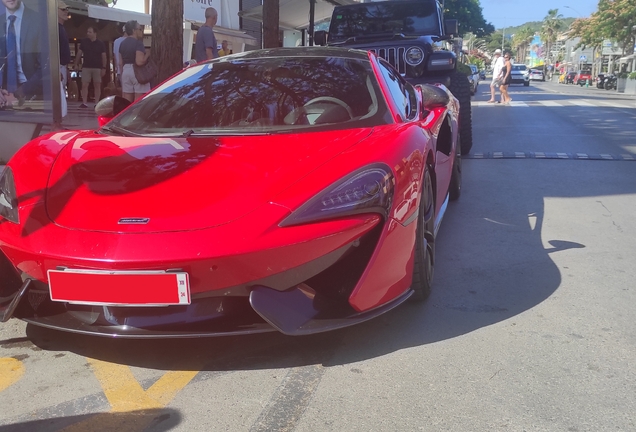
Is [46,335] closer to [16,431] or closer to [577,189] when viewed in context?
[16,431]

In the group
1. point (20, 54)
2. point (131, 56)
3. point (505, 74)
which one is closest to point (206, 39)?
point (131, 56)

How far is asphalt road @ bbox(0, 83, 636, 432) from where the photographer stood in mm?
2322

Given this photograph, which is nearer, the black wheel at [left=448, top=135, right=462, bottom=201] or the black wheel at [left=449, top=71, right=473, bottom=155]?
the black wheel at [left=448, top=135, right=462, bottom=201]

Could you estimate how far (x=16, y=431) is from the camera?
2.24 meters

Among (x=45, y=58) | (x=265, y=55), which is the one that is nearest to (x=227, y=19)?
(x=45, y=58)

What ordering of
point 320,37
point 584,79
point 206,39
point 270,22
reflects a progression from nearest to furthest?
point 206,39
point 320,37
point 270,22
point 584,79

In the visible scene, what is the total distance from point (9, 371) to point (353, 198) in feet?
4.86

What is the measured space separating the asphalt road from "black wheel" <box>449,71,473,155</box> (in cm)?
412

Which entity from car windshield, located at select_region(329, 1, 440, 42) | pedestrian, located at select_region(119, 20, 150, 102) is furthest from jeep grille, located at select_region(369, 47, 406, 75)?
pedestrian, located at select_region(119, 20, 150, 102)

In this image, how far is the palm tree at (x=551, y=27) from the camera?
136375 millimetres

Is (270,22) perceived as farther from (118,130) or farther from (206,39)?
(118,130)

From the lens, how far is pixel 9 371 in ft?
8.95

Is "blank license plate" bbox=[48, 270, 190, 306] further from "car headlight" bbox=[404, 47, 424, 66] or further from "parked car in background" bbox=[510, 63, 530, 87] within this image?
"parked car in background" bbox=[510, 63, 530, 87]

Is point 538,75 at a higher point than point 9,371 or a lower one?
higher
